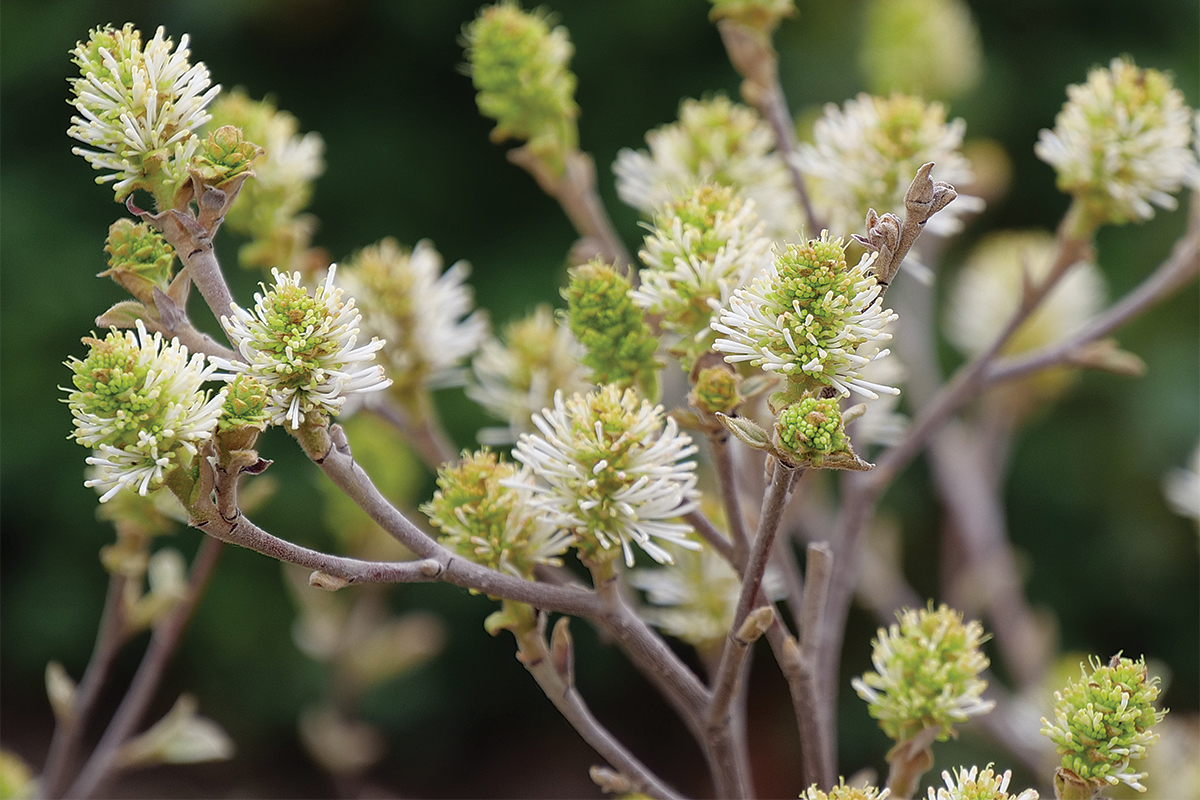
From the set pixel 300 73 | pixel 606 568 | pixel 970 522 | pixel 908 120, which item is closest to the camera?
pixel 606 568

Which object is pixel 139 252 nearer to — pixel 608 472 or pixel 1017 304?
pixel 608 472

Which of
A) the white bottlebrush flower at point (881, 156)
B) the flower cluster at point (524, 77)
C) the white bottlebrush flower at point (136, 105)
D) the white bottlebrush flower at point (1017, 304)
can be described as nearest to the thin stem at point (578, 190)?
the flower cluster at point (524, 77)

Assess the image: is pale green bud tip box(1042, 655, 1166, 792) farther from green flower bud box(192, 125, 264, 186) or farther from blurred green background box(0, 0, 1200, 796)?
blurred green background box(0, 0, 1200, 796)

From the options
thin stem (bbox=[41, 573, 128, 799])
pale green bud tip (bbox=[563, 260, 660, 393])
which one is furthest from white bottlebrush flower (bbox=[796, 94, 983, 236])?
thin stem (bbox=[41, 573, 128, 799])

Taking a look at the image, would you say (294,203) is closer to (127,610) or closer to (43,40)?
(127,610)

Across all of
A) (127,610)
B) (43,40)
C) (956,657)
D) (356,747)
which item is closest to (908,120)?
(956,657)

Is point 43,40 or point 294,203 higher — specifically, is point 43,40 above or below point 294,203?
above

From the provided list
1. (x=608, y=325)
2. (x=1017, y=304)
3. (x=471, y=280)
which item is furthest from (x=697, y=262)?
(x=471, y=280)

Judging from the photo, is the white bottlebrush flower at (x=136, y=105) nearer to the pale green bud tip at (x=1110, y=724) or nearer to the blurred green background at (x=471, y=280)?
the pale green bud tip at (x=1110, y=724)
